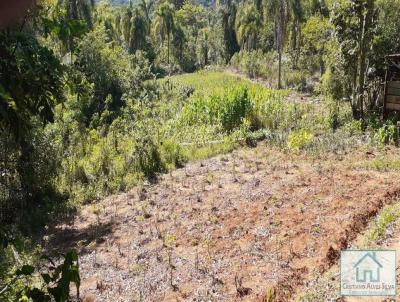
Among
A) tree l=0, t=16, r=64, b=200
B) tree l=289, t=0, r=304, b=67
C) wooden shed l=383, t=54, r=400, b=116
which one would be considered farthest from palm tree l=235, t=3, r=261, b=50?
tree l=0, t=16, r=64, b=200

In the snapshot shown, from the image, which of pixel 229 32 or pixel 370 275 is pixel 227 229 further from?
pixel 229 32

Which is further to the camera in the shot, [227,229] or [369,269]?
[227,229]

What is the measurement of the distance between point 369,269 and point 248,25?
4449 centimetres

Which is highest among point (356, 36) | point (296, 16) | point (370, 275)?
point (296, 16)

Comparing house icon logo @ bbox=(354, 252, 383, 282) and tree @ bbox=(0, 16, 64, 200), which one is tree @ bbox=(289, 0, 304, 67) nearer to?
house icon logo @ bbox=(354, 252, 383, 282)

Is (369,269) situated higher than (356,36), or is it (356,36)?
(356,36)

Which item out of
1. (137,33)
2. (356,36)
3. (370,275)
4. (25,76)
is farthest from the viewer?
(137,33)

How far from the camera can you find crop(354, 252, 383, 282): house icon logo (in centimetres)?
478

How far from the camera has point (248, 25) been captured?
46.6m

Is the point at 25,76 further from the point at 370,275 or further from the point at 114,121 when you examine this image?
A: the point at 114,121

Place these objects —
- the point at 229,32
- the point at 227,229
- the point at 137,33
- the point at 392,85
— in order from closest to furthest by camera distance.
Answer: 1. the point at 227,229
2. the point at 392,85
3. the point at 137,33
4. the point at 229,32

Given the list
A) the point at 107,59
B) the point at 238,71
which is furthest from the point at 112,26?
the point at 107,59

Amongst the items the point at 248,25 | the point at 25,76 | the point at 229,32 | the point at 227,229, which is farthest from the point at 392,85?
the point at 229,32

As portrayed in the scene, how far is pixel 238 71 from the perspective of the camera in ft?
127
